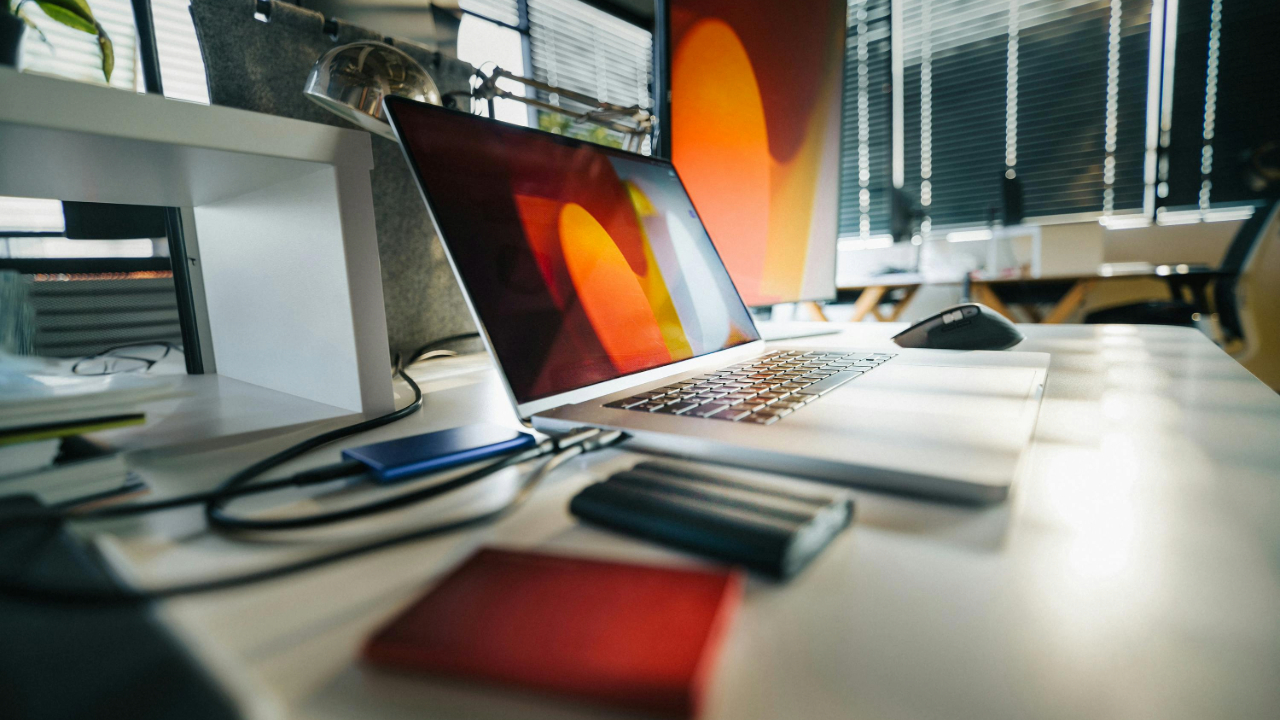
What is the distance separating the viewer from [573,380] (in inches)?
15.3

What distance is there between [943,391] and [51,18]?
0.81 meters

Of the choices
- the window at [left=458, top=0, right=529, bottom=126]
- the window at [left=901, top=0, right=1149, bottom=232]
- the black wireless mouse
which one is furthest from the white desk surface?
the window at [left=901, top=0, right=1149, bottom=232]

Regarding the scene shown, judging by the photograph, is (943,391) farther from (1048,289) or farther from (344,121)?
(1048,289)

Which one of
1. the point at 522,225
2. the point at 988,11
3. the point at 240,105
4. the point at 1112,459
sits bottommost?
the point at 1112,459

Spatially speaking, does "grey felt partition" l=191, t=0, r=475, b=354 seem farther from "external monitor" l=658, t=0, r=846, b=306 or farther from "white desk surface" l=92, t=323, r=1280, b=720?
"white desk surface" l=92, t=323, r=1280, b=720

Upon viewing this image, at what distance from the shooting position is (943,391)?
0.40 m

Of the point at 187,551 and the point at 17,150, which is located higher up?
the point at 17,150

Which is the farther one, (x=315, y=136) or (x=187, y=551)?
(x=315, y=136)

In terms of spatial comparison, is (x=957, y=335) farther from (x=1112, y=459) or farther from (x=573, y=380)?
(x=573, y=380)

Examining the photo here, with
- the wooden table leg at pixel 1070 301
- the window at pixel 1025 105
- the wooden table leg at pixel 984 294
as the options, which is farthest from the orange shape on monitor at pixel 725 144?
the window at pixel 1025 105

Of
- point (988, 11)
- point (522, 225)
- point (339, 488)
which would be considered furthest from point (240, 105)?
point (988, 11)

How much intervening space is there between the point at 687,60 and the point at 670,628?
2.34ft

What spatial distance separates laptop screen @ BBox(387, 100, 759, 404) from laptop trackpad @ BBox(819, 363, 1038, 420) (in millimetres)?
161

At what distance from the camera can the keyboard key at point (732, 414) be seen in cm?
32
